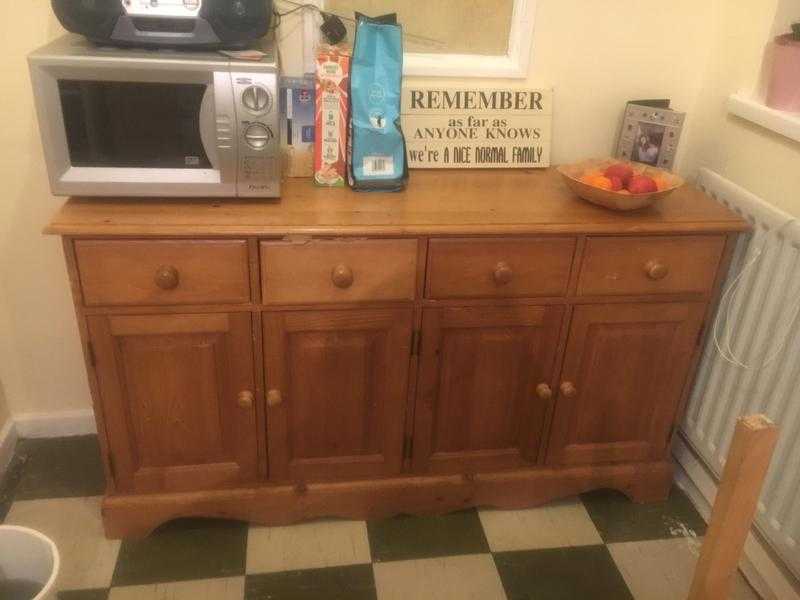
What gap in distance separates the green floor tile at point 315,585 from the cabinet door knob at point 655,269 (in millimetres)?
881

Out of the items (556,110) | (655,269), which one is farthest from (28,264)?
(655,269)

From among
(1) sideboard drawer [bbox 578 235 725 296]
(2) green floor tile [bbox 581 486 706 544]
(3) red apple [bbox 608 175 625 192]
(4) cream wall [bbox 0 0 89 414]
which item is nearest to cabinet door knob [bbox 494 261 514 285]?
(1) sideboard drawer [bbox 578 235 725 296]

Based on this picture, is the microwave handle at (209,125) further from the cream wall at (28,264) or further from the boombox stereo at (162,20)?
the cream wall at (28,264)

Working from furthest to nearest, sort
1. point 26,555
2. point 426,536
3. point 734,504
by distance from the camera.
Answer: point 426,536 → point 26,555 → point 734,504

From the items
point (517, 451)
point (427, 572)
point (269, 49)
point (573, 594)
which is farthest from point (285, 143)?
point (573, 594)

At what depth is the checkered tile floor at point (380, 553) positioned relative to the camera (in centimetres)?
152

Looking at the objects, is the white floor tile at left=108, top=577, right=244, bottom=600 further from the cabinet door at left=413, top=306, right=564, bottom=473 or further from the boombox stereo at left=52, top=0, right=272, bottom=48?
the boombox stereo at left=52, top=0, right=272, bottom=48

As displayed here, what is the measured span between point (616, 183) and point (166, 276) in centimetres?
91

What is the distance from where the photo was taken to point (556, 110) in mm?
1723

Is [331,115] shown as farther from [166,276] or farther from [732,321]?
[732,321]

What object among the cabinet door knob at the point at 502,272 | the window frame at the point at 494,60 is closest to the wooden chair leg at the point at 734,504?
the cabinet door knob at the point at 502,272

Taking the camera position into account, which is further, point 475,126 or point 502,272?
point 475,126

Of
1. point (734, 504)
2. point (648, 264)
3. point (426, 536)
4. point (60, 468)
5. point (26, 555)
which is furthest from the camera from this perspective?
point (60, 468)

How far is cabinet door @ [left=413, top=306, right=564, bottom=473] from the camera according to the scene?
4.87 feet
